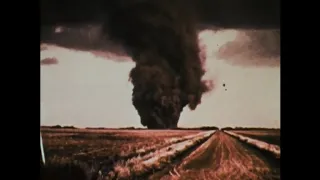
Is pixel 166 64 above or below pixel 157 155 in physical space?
above

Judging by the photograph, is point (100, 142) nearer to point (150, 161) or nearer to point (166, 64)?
point (150, 161)

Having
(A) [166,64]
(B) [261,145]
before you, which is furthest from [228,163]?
(A) [166,64]

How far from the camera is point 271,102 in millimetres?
1339

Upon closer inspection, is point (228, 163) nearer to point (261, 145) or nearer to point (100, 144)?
point (261, 145)

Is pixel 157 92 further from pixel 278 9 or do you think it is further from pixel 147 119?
pixel 278 9

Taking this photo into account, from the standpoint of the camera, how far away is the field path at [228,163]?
4.40 ft

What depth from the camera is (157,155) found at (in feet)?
4.49

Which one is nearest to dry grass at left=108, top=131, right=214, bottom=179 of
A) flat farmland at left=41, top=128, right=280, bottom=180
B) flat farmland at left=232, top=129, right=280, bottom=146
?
flat farmland at left=41, top=128, right=280, bottom=180

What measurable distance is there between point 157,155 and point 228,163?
0.21 metres

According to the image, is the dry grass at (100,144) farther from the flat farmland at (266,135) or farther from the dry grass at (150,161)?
the flat farmland at (266,135)

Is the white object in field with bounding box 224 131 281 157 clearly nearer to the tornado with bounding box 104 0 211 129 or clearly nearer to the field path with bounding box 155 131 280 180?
the field path with bounding box 155 131 280 180
